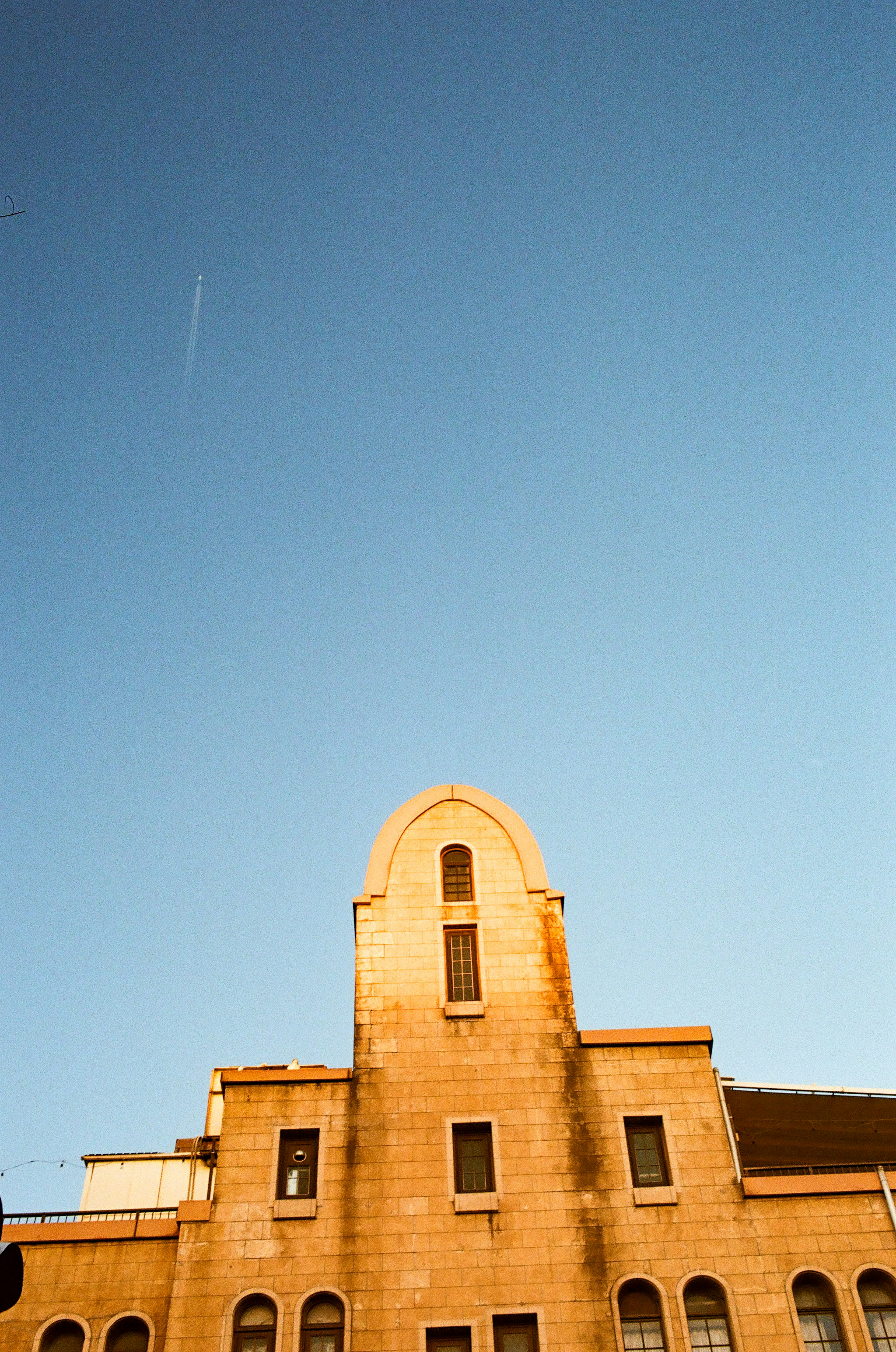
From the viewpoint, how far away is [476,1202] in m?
26.7

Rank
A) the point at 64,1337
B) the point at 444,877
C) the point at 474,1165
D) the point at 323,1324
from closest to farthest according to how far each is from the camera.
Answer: the point at 323,1324 → the point at 64,1337 → the point at 474,1165 → the point at 444,877

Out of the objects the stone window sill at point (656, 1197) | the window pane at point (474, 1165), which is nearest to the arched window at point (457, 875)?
the window pane at point (474, 1165)

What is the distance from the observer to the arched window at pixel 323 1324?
25281 millimetres

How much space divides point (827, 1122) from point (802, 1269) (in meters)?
8.68

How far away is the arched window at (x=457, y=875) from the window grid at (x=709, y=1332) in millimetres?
11135

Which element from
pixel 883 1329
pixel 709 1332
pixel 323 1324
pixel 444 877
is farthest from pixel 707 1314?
pixel 444 877

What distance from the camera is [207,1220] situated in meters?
26.6

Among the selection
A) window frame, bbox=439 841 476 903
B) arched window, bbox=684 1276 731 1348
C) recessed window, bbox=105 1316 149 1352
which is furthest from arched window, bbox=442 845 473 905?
recessed window, bbox=105 1316 149 1352

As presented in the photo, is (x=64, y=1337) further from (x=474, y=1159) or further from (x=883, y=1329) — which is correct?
(x=883, y=1329)

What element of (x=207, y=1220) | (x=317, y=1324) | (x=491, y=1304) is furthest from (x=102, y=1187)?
(x=491, y=1304)

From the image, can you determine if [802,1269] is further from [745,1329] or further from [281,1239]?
[281,1239]

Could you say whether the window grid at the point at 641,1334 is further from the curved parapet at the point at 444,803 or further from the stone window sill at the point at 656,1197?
the curved parapet at the point at 444,803

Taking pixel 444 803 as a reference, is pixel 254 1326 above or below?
below

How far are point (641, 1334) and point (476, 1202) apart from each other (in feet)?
14.6
